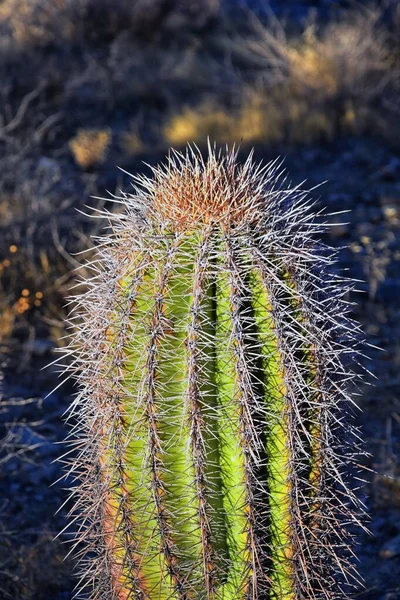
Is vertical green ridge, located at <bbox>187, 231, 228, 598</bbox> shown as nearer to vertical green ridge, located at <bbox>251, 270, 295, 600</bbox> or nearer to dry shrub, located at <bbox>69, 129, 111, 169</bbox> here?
vertical green ridge, located at <bbox>251, 270, 295, 600</bbox>

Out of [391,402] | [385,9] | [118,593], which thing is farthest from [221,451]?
[385,9]

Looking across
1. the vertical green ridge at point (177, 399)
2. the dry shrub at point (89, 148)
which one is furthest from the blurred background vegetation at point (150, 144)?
the vertical green ridge at point (177, 399)

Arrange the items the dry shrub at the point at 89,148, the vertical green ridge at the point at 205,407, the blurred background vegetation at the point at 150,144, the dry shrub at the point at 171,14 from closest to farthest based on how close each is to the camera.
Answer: the vertical green ridge at the point at 205,407, the blurred background vegetation at the point at 150,144, the dry shrub at the point at 89,148, the dry shrub at the point at 171,14

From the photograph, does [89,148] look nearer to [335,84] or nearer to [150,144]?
[150,144]

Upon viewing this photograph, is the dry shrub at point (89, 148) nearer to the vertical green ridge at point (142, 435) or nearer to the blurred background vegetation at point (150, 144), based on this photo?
the blurred background vegetation at point (150, 144)

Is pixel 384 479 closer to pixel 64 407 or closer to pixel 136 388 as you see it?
pixel 64 407

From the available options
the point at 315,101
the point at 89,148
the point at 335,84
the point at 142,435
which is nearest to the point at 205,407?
the point at 142,435

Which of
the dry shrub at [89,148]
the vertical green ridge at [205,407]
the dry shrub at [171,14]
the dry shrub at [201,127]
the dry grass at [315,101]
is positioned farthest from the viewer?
the dry shrub at [171,14]

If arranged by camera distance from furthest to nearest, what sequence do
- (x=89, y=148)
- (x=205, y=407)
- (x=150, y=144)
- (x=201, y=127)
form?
(x=150, y=144), (x=201, y=127), (x=89, y=148), (x=205, y=407)
